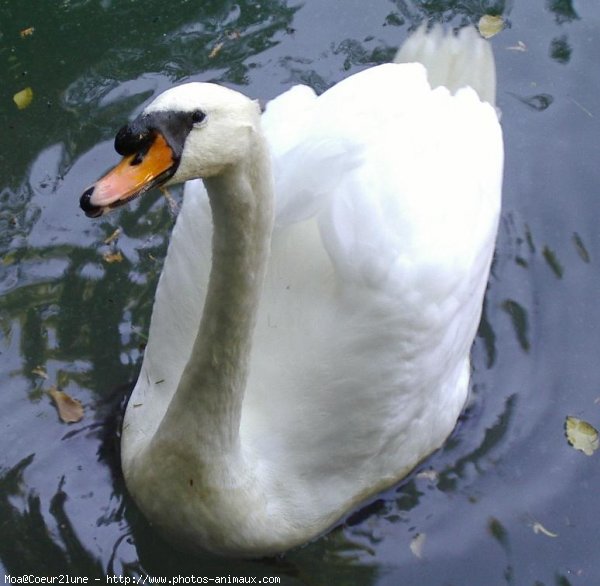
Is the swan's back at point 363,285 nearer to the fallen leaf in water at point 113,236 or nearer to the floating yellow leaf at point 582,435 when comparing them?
the floating yellow leaf at point 582,435

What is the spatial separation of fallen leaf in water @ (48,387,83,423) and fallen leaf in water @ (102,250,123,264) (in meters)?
0.79

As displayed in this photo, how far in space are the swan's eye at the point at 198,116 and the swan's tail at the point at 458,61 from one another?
2.58 m

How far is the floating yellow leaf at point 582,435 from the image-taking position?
5020mm

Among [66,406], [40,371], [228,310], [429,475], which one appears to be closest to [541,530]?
[429,475]

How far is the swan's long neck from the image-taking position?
3.20 metres

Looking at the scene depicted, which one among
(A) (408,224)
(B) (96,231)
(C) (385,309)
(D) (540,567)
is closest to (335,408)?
(C) (385,309)

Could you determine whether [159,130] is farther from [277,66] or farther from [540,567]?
[277,66]

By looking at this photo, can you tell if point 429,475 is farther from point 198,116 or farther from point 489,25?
point 489,25

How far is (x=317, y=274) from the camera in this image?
4207mm

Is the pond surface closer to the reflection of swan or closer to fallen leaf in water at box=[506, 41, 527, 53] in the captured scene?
fallen leaf in water at box=[506, 41, 527, 53]

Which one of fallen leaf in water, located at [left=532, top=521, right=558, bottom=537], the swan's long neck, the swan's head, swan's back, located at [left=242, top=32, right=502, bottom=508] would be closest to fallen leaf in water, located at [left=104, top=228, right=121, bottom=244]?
swan's back, located at [left=242, top=32, right=502, bottom=508]

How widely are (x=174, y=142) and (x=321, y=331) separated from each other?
4.47 feet

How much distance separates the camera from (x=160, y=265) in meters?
5.56

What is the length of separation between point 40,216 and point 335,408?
2374mm
